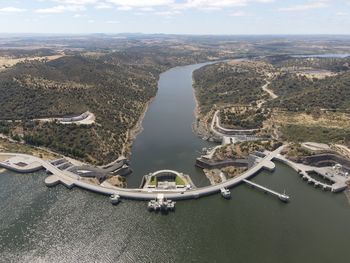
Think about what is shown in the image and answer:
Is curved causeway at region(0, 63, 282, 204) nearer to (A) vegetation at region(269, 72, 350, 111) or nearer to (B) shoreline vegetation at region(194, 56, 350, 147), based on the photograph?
(B) shoreline vegetation at region(194, 56, 350, 147)

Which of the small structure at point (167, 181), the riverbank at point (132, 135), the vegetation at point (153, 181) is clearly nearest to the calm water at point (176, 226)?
the small structure at point (167, 181)

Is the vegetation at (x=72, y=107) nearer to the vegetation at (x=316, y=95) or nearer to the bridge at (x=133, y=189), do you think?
the bridge at (x=133, y=189)

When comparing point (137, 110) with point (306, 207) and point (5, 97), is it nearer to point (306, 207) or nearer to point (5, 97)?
point (5, 97)

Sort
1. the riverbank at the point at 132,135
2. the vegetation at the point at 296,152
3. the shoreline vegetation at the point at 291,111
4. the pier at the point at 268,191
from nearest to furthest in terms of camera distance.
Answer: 1. the pier at the point at 268,191
2. the vegetation at the point at 296,152
3. the riverbank at the point at 132,135
4. the shoreline vegetation at the point at 291,111

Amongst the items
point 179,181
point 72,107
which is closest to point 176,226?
point 179,181

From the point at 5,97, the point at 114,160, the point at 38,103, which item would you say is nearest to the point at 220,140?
the point at 114,160

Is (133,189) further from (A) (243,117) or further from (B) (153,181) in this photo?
(A) (243,117)
